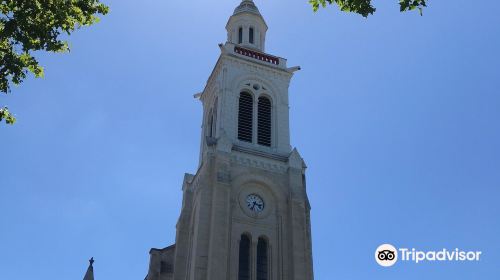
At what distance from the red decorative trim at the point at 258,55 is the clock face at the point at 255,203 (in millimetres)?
12353

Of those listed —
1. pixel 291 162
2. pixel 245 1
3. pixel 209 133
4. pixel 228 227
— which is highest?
pixel 245 1

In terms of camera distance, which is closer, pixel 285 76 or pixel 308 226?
pixel 308 226

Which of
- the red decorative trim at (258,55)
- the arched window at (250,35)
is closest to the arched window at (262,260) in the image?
the red decorative trim at (258,55)

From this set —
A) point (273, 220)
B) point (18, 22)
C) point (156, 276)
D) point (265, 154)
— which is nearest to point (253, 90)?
point (265, 154)

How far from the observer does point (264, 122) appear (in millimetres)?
44125

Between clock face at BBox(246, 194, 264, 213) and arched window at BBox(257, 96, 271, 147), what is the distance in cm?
458

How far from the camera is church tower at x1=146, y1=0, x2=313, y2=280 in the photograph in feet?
119

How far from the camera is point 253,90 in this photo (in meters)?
45.0

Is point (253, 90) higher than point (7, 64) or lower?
higher

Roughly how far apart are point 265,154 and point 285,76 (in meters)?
8.44

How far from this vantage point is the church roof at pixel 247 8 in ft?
169

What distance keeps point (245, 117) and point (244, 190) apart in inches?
248

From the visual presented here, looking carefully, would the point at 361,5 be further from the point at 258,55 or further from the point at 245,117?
the point at 258,55

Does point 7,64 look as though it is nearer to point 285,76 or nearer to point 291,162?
point 291,162
